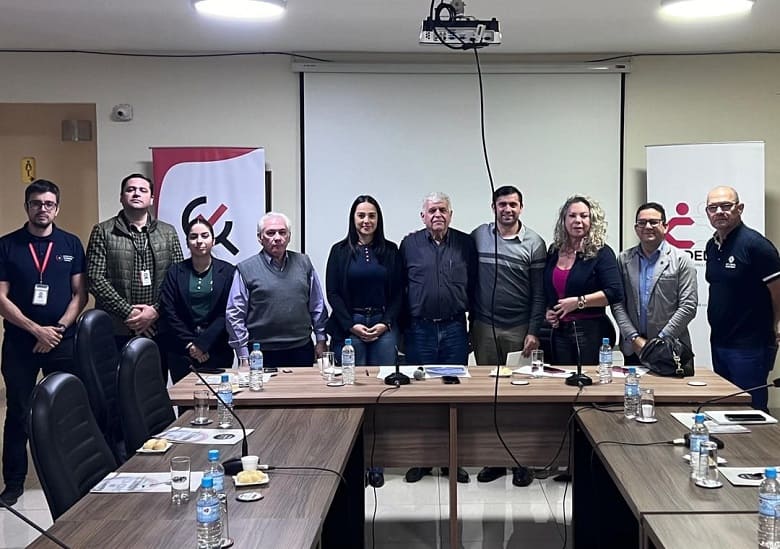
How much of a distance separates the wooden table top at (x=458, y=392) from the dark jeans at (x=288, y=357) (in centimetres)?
69

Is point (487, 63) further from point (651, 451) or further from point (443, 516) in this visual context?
point (651, 451)

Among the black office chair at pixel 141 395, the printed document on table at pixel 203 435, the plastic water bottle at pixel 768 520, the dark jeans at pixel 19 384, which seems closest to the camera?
the plastic water bottle at pixel 768 520

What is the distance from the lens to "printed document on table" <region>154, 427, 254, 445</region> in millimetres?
2588

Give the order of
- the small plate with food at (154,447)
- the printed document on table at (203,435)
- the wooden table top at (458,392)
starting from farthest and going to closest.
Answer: the wooden table top at (458,392)
the printed document on table at (203,435)
the small plate with food at (154,447)

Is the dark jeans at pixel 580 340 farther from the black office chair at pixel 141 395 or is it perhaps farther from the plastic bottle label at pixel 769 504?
the plastic bottle label at pixel 769 504

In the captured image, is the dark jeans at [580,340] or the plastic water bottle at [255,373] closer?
the plastic water bottle at [255,373]

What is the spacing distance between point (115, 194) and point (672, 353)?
3.86 meters

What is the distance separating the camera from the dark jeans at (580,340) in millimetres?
4105

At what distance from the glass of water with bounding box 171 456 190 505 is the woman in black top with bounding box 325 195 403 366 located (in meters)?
2.15

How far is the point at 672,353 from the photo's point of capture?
3475mm

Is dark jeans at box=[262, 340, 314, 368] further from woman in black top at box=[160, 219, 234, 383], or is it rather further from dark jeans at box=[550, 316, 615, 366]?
dark jeans at box=[550, 316, 615, 366]

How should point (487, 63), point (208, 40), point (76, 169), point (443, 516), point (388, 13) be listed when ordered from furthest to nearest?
point (76, 169)
point (487, 63)
point (208, 40)
point (388, 13)
point (443, 516)

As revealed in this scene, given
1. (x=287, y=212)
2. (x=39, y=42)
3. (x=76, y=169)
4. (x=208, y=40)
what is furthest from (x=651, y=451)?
(x=76, y=169)

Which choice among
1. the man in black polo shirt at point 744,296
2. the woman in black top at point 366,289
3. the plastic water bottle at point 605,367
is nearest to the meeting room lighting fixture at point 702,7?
the man in black polo shirt at point 744,296
